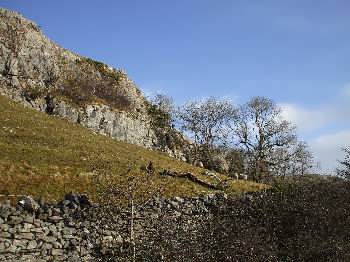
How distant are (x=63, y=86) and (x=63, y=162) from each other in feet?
112

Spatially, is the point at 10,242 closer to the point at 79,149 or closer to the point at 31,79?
the point at 79,149

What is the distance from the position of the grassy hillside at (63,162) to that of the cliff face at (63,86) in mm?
9069

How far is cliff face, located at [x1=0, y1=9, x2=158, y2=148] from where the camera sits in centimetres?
5769

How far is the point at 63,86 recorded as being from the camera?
64.8 metres

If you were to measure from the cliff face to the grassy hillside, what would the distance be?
907cm

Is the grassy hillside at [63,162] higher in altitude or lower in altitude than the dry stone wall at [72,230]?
higher

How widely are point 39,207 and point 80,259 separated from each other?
3.07 m

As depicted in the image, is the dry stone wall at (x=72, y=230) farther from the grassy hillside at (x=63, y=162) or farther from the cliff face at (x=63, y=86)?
the cliff face at (x=63, y=86)

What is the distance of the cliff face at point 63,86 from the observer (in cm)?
5769

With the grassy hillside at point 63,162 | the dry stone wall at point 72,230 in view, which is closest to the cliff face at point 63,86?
the grassy hillside at point 63,162

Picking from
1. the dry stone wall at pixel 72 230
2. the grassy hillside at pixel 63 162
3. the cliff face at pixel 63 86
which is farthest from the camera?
the cliff face at pixel 63 86

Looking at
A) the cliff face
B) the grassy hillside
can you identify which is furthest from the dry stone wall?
the cliff face

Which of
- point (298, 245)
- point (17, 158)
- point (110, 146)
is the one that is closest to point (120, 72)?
point (110, 146)

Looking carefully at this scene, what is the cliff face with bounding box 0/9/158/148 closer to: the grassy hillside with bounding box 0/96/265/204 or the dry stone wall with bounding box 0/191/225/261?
the grassy hillside with bounding box 0/96/265/204
